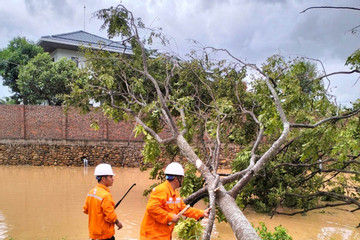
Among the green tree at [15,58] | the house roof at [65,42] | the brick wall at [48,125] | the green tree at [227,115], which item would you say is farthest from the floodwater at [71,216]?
the house roof at [65,42]

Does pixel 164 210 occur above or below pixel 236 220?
above

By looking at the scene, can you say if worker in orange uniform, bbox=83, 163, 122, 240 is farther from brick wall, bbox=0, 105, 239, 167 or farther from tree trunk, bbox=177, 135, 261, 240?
brick wall, bbox=0, 105, 239, 167

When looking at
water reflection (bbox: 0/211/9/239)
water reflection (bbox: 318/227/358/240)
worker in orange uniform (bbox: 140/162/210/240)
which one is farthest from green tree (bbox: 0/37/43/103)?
worker in orange uniform (bbox: 140/162/210/240)

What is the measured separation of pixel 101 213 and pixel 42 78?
62.2 feet

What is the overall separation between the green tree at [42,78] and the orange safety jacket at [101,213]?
58.2ft

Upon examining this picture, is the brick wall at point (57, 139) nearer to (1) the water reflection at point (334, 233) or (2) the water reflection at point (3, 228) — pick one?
(2) the water reflection at point (3, 228)

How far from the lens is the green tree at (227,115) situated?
499cm

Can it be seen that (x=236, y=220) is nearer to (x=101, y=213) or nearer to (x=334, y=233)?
(x=101, y=213)

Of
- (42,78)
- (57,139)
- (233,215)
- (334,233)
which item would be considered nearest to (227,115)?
(233,215)

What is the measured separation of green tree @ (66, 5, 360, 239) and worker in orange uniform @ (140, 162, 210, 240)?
40cm

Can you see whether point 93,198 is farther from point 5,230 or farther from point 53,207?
point 53,207

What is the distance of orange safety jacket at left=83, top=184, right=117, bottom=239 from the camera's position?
404 centimetres

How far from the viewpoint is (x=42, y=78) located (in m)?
21.1

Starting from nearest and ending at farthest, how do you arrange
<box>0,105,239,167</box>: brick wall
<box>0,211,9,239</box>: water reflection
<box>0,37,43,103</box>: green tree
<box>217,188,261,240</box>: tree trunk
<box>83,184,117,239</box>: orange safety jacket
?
<box>217,188,261,240</box>: tree trunk
<box>83,184,117,239</box>: orange safety jacket
<box>0,211,9,239</box>: water reflection
<box>0,105,239,167</box>: brick wall
<box>0,37,43,103</box>: green tree
